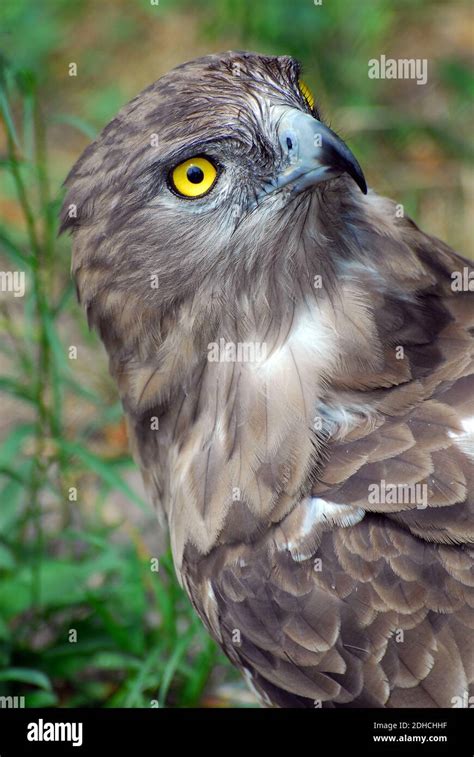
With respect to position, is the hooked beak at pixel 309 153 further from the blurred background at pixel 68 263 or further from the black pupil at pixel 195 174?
the blurred background at pixel 68 263

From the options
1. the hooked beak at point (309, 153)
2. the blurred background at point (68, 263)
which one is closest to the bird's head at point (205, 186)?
the hooked beak at point (309, 153)

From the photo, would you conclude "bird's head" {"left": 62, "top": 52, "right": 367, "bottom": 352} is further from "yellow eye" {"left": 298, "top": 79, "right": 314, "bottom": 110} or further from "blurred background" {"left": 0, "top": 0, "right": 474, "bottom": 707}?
"blurred background" {"left": 0, "top": 0, "right": 474, "bottom": 707}

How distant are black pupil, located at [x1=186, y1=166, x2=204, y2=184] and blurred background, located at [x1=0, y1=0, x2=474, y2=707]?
709 mm

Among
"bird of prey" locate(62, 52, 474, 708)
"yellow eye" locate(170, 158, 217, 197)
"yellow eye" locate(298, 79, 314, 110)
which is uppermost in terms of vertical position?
"yellow eye" locate(298, 79, 314, 110)

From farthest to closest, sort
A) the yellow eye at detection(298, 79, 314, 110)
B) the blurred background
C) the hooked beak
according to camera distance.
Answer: the blurred background, the yellow eye at detection(298, 79, 314, 110), the hooked beak

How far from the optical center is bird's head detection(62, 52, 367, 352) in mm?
2721

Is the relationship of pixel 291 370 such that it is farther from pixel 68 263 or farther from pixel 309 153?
pixel 68 263

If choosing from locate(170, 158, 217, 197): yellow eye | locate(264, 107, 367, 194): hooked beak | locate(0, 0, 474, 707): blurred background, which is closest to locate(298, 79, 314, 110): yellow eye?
locate(264, 107, 367, 194): hooked beak

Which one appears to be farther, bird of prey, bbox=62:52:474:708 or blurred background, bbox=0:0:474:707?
blurred background, bbox=0:0:474:707

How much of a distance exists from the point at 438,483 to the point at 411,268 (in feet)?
2.07

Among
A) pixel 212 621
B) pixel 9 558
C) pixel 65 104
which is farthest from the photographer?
pixel 65 104
